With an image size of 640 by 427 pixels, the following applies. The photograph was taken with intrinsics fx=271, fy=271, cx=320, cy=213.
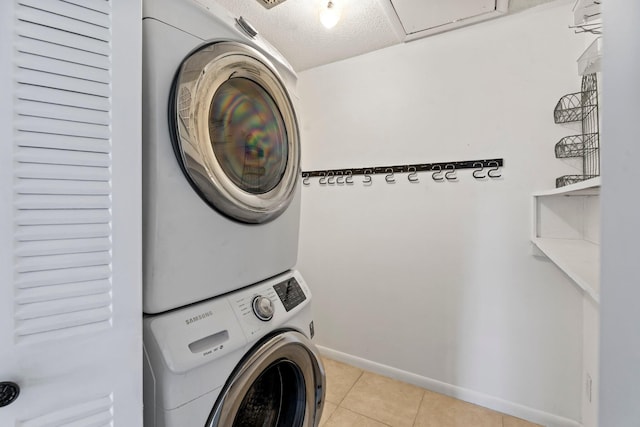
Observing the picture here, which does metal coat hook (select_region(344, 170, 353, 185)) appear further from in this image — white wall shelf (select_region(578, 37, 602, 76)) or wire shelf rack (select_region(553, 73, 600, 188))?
white wall shelf (select_region(578, 37, 602, 76))

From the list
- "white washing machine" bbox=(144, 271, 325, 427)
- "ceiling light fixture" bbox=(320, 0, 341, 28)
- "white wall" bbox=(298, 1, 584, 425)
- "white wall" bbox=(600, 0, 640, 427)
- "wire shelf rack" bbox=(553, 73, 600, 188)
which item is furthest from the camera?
"white wall" bbox=(298, 1, 584, 425)

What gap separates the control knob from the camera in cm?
87

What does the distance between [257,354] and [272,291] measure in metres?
0.22

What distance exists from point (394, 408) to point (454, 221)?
124 cm

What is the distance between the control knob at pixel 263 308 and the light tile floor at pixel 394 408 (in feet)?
3.79

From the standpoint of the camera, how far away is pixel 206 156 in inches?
29.0

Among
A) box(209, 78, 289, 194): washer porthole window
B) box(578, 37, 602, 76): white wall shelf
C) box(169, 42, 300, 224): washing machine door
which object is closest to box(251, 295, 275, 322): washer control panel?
box(169, 42, 300, 224): washing machine door

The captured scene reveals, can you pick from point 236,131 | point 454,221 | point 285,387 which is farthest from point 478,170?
point 285,387

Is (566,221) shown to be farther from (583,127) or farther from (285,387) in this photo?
(285,387)
